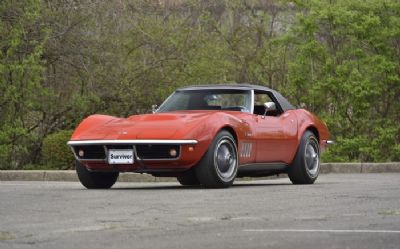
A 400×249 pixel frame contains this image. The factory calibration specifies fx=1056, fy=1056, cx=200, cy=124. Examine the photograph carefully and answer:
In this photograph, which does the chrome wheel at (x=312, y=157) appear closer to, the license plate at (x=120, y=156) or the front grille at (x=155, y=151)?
the front grille at (x=155, y=151)

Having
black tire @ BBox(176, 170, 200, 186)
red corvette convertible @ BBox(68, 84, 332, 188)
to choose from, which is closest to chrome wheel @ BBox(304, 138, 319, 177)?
red corvette convertible @ BBox(68, 84, 332, 188)

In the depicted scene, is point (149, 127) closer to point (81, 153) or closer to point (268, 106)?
point (81, 153)

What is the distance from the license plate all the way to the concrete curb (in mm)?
3592

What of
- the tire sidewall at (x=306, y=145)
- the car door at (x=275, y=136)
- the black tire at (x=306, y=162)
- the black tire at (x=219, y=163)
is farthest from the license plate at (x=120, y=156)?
the tire sidewall at (x=306, y=145)

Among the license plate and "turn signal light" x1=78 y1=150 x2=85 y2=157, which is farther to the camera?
"turn signal light" x1=78 y1=150 x2=85 y2=157

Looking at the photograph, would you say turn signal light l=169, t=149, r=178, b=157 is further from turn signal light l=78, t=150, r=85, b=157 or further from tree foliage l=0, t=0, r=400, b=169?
tree foliage l=0, t=0, r=400, b=169

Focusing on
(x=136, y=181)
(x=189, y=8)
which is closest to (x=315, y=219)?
(x=136, y=181)

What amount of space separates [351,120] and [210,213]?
42.9ft

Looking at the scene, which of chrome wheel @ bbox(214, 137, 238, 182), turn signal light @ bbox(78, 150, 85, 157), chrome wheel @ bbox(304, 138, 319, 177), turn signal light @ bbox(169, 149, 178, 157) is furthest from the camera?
chrome wheel @ bbox(304, 138, 319, 177)

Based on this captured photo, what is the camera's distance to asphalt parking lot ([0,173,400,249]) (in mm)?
7117

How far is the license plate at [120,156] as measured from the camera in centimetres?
1242

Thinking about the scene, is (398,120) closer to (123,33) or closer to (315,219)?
(123,33)

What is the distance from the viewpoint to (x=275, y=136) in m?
13.9

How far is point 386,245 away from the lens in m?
6.79
